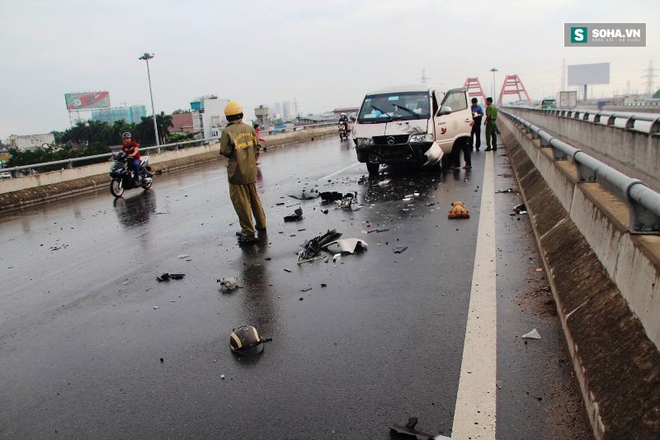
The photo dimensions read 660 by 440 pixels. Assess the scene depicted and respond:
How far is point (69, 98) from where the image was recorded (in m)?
126

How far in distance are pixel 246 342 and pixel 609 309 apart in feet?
8.19

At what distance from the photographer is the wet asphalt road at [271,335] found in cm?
315

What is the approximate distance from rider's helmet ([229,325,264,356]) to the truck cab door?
9981 millimetres

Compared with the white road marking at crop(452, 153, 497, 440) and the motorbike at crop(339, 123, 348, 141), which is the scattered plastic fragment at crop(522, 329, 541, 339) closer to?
the white road marking at crop(452, 153, 497, 440)

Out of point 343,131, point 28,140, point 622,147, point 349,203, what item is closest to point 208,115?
point 28,140

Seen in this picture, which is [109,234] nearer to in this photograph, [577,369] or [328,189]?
[328,189]

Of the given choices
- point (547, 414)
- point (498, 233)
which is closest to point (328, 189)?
point (498, 233)

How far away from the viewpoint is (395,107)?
534 inches

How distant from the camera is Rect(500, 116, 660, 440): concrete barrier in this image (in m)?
2.47

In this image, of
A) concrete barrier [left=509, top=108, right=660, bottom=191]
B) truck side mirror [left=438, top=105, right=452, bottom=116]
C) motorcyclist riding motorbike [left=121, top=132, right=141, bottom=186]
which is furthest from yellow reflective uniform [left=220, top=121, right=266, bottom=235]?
motorcyclist riding motorbike [left=121, top=132, right=141, bottom=186]

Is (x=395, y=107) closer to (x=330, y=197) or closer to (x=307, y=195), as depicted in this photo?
(x=307, y=195)

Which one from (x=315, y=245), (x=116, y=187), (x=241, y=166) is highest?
(x=241, y=166)

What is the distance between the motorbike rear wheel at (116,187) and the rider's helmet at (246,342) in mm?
11752

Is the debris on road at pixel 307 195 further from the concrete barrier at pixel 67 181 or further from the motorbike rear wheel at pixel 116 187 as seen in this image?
the concrete barrier at pixel 67 181
